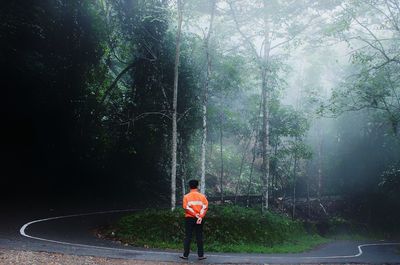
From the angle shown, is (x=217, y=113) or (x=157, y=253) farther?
(x=217, y=113)

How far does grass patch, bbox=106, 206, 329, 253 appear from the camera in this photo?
13.9m

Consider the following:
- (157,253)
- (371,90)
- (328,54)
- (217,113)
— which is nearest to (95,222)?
(157,253)

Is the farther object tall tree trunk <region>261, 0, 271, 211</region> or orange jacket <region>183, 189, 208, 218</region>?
tall tree trunk <region>261, 0, 271, 211</region>

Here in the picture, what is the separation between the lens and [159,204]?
25.2 meters

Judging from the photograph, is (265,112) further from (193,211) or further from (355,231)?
(355,231)

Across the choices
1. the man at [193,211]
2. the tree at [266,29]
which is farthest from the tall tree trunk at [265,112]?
the man at [193,211]

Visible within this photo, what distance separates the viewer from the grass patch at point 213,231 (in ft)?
45.6

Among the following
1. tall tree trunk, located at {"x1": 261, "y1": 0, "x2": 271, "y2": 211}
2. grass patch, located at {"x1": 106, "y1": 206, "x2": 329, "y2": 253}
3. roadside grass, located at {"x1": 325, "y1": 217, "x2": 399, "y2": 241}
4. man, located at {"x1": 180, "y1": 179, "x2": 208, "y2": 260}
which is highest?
tall tree trunk, located at {"x1": 261, "y1": 0, "x2": 271, "y2": 211}

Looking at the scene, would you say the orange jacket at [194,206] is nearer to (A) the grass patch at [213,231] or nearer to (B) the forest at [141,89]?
(A) the grass patch at [213,231]

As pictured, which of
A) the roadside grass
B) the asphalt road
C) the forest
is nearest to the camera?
the asphalt road

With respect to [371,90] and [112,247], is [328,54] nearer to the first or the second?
[371,90]

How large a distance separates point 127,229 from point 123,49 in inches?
464

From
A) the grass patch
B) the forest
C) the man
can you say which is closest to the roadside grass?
the forest

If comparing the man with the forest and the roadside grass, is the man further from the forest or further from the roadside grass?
the roadside grass
